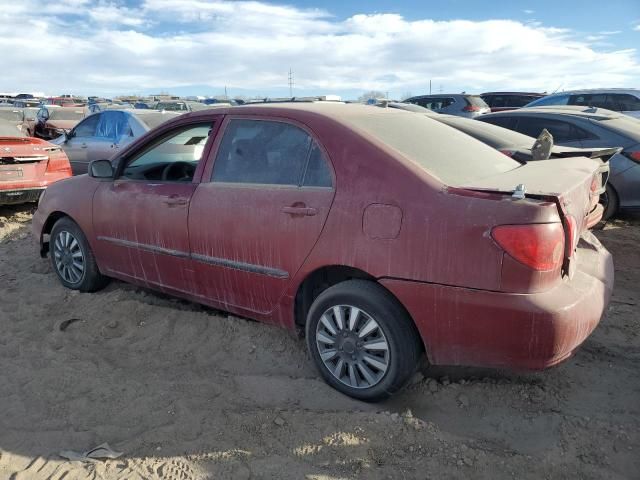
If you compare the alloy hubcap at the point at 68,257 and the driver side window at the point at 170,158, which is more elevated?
the driver side window at the point at 170,158

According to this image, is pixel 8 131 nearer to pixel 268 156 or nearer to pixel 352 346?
pixel 268 156

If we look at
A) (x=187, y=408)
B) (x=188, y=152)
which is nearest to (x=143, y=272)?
(x=188, y=152)

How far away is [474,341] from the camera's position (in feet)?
8.45

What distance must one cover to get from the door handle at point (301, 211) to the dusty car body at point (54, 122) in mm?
14434

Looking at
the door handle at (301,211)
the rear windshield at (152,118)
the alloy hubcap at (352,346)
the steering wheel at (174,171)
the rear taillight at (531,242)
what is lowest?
the alloy hubcap at (352,346)

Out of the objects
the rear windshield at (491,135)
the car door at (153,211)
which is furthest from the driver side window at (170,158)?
the rear windshield at (491,135)

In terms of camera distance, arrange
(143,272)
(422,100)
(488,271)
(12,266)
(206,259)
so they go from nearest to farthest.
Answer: (488,271), (206,259), (143,272), (12,266), (422,100)

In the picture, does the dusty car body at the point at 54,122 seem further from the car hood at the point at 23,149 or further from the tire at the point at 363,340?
the tire at the point at 363,340

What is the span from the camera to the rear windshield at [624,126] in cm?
656

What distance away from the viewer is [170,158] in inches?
179

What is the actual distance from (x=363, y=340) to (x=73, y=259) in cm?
298

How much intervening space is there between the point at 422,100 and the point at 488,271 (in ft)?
48.4

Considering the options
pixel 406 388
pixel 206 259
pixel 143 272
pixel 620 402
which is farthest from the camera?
pixel 143 272

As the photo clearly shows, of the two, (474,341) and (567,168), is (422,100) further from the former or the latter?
(474,341)
